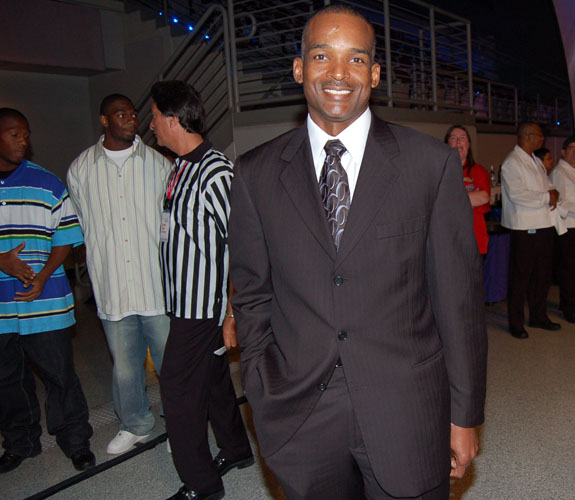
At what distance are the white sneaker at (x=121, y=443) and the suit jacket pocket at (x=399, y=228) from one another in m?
2.43

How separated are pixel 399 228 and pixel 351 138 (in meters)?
0.26

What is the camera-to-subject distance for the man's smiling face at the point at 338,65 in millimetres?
1314

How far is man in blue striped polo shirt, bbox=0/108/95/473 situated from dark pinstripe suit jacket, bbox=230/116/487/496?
190 cm

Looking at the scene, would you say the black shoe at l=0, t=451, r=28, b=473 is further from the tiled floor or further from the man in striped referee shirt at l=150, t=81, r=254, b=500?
the man in striped referee shirt at l=150, t=81, r=254, b=500

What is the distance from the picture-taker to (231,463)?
2809 millimetres

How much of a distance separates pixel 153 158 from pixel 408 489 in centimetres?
220

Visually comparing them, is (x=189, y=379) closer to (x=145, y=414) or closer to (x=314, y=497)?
(x=145, y=414)

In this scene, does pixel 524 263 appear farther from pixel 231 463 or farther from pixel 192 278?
pixel 192 278

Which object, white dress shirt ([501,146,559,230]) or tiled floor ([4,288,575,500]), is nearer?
tiled floor ([4,288,575,500])

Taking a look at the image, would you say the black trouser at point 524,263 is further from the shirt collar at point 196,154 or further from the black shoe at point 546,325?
the shirt collar at point 196,154

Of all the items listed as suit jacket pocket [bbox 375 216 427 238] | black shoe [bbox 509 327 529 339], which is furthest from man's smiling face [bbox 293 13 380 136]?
black shoe [bbox 509 327 529 339]

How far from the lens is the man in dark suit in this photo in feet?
4.25

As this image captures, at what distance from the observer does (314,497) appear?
1368 millimetres

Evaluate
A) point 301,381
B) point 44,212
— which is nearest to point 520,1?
point 44,212
